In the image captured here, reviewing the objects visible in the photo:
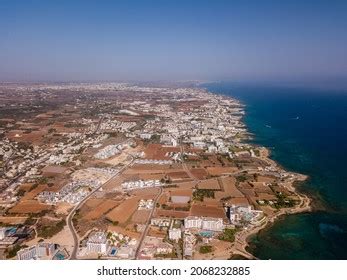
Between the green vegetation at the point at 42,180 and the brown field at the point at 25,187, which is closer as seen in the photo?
the brown field at the point at 25,187

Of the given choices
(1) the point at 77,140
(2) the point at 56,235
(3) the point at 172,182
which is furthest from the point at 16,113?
(2) the point at 56,235

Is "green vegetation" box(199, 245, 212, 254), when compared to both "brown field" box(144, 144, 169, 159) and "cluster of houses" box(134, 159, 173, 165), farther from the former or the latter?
"brown field" box(144, 144, 169, 159)

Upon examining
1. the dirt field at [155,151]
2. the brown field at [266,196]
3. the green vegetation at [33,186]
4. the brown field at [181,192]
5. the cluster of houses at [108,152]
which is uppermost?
the cluster of houses at [108,152]

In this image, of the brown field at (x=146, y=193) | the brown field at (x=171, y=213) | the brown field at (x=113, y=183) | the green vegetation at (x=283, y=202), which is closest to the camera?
the brown field at (x=171, y=213)

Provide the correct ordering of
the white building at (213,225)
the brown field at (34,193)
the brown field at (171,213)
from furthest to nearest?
the brown field at (34,193)
the brown field at (171,213)
the white building at (213,225)

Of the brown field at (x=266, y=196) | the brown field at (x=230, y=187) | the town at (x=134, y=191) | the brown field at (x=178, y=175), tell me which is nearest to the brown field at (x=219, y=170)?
the town at (x=134, y=191)

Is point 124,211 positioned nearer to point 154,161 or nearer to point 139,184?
point 139,184

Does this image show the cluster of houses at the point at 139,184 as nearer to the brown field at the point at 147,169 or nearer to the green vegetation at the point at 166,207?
the brown field at the point at 147,169
